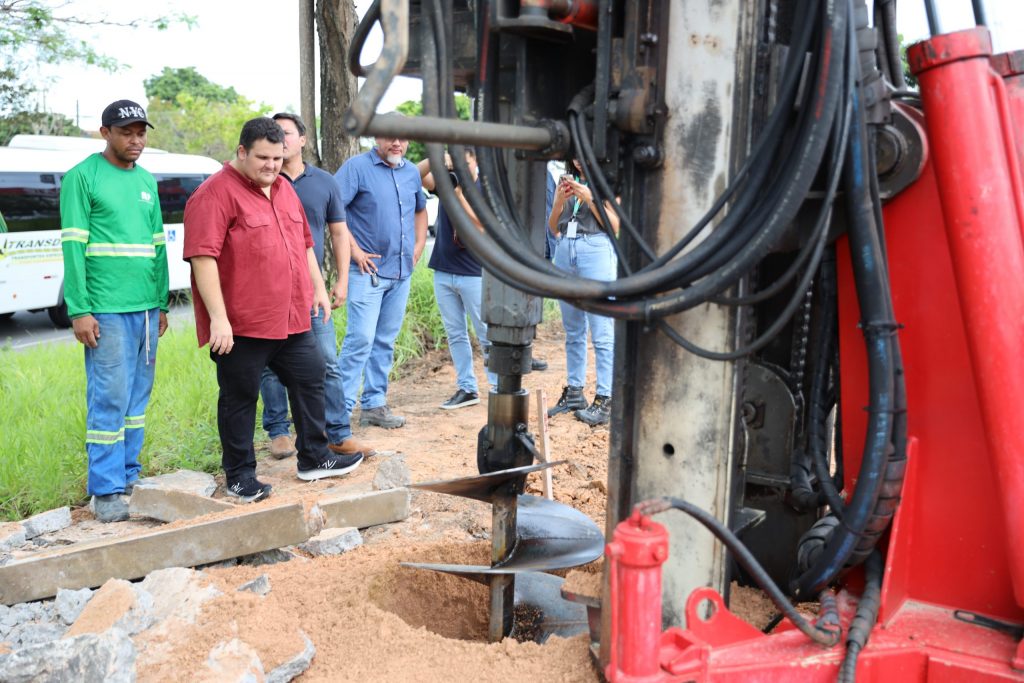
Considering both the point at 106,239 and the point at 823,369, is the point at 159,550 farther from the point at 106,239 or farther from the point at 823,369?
the point at 823,369

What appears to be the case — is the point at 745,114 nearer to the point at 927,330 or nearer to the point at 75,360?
the point at 927,330

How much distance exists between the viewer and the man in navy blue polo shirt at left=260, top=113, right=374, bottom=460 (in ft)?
18.1

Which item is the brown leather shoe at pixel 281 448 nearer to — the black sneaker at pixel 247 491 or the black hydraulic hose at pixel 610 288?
the black sneaker at pixel 247 491

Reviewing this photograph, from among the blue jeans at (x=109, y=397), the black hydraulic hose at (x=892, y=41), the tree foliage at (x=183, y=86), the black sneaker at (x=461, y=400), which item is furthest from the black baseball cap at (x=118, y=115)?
the tree foliage at (x=183, y=86)

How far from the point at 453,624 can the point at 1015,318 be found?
8.10 ft

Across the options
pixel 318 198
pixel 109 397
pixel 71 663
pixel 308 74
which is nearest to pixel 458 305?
pixel 318 198

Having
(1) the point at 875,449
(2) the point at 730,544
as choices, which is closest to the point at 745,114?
(1) the point at 875,449

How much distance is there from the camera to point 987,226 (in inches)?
75.8

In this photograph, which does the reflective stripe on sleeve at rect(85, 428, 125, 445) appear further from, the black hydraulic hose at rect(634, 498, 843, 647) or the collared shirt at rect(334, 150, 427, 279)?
the black hydraulic hose at rect(634, 498, 843, 647)

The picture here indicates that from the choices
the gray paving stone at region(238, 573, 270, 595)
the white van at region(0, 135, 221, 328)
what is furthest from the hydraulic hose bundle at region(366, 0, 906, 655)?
the white van at region(0, 135, 221, 328)

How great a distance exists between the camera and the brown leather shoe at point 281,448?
5652 mm

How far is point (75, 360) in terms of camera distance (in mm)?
8266

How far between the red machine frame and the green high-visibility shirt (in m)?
3.43

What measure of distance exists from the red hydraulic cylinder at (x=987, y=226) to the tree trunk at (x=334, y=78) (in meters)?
7.27
